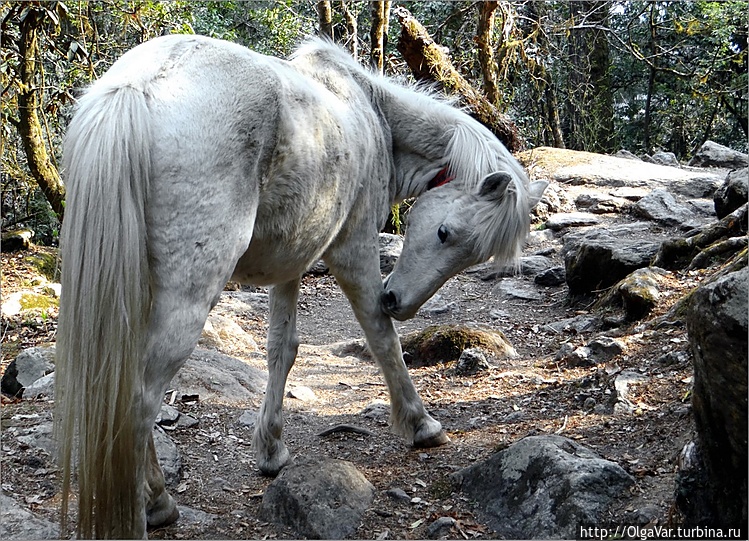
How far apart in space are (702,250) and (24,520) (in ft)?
18.0

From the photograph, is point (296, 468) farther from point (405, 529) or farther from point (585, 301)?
point (585, 301)

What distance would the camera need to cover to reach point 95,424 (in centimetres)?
247

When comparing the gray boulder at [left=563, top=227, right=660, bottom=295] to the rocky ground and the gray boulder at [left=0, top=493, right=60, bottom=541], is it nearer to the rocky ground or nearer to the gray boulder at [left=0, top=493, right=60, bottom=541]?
the rocky ground

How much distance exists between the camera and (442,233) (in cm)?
409

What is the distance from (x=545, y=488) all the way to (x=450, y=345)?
2745 mm

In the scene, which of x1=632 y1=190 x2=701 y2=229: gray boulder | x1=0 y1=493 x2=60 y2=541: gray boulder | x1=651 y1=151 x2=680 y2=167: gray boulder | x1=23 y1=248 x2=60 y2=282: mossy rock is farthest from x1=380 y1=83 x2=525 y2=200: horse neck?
x1=651 y1=151 x2=680 y2=167: gray boulder

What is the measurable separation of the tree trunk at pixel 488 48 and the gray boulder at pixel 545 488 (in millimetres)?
9068


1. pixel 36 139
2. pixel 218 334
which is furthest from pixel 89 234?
pixel 36 139

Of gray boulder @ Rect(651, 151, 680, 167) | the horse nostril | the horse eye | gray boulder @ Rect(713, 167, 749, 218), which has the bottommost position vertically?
the horse nostril

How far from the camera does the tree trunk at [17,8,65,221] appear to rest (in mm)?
6809

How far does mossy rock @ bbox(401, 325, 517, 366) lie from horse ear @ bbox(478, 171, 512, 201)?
2.00 meters

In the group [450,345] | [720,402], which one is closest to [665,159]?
[450,345]

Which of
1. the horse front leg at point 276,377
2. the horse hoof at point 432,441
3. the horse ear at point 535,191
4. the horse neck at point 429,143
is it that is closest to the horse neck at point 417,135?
the horse neck at point 429,143

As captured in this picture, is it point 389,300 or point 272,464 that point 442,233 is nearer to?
point 389,300
